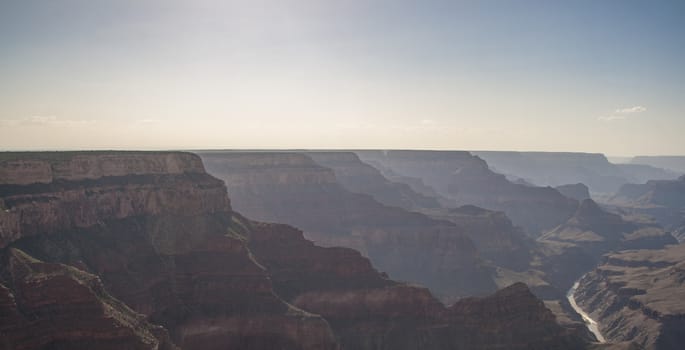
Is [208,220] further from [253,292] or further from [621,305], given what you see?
[621,305]

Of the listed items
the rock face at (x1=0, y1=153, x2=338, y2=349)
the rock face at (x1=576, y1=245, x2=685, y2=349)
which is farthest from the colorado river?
the rock face at (x1=0, y1=153, x2=338, y2=349)

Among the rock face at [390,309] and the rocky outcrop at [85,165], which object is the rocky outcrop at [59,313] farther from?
the rock face at [390,309]

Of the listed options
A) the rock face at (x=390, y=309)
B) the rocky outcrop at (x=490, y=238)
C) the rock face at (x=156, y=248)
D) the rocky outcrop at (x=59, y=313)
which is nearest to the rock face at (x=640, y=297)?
the rocky outcrop at (x=490, y=238)

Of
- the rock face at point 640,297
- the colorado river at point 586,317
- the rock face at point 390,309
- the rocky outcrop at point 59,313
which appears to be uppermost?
the rocky outcrop at point 59,313

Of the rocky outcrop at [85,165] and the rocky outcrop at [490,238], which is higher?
the rocky outcrop at [85,165]

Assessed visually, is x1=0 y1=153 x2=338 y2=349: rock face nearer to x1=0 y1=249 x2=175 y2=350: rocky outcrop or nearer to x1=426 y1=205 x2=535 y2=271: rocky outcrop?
x1=0 y1=249 x2=175 y2=350: rocky outcrop

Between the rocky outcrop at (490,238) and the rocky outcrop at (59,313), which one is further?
the rocky outcrop at (490,238)

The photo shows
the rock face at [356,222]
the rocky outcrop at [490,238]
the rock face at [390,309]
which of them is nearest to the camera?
the rock face at [390,309]

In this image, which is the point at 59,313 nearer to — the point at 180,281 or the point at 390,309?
the point at 180,281
